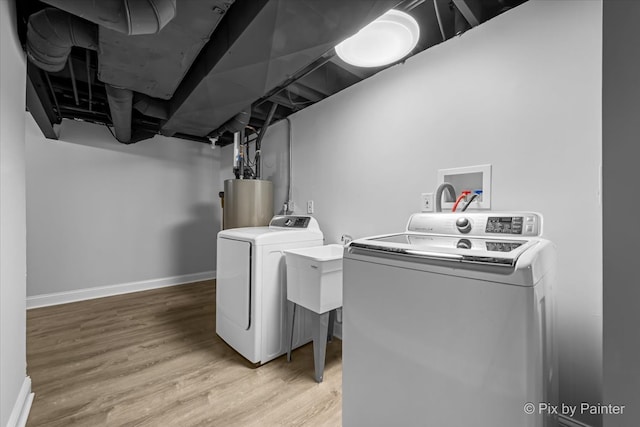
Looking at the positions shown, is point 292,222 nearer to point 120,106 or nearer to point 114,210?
Result: point 120,106

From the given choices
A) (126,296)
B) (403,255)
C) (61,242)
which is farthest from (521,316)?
(61,242)

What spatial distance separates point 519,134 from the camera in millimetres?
1336

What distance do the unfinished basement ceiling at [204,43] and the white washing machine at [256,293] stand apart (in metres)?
1.14

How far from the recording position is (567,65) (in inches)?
47.1

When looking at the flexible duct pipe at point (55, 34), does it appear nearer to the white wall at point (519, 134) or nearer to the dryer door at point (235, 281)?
the dryer door at point (235, 281)

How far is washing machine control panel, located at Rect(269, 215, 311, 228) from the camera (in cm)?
228

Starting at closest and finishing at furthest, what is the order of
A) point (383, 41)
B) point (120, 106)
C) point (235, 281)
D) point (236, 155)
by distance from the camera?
point (383, 41), point (235, 281), point (120, 106), point (236, 155)

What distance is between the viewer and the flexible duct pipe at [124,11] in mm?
1062

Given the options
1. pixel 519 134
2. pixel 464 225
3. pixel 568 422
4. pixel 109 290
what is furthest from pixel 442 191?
pixel 109 290

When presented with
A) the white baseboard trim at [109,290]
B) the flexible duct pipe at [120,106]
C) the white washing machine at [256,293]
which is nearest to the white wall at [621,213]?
the white washing machine at [256,293]

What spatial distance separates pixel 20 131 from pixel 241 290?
149cm

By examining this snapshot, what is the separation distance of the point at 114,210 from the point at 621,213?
4.29 m

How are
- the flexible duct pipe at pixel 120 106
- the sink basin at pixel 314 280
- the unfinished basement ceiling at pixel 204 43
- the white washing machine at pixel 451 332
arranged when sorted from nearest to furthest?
the white washing machine at pixel 451 332
the unfinished basement ceiling at pixel 204 43
the sink basin at pixel 314 280
the flexible duct pipe at pixel 120 106

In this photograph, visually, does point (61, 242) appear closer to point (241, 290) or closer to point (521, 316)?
point (241, 290)
